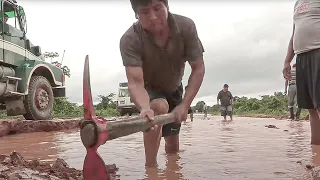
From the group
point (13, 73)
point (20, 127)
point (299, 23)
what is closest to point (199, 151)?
point (299, 23)

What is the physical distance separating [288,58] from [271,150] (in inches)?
36.9

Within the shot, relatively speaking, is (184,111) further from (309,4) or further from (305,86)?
(309,4)

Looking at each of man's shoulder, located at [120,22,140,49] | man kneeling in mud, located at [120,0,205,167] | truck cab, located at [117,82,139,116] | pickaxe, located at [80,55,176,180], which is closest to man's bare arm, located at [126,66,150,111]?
man kneeling in mud, located at [120,0,205,167]

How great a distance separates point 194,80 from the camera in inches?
116

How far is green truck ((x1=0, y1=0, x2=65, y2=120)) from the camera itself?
25.3 ft

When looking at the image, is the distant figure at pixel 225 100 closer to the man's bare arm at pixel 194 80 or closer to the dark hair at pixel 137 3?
the man's bare arm at pixel 194 80

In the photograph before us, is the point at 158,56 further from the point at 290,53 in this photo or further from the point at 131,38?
the point at 290,53

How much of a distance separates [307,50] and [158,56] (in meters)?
1.36

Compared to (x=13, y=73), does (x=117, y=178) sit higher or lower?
lower

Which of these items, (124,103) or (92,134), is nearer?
(92,134)

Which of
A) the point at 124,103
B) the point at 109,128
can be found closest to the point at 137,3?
the point at 109,128

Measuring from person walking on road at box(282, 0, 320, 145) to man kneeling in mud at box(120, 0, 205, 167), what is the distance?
99 centimetres

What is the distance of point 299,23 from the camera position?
3.49m

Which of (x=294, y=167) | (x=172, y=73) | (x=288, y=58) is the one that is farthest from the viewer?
(x=288, y=58)
